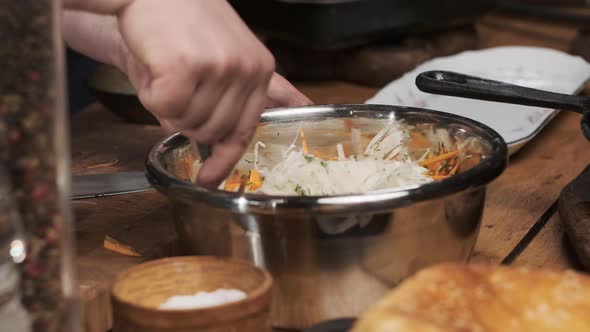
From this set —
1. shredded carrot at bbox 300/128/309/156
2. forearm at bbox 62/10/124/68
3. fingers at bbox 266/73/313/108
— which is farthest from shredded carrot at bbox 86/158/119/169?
shredded carrot at bbox 300/128/309/156

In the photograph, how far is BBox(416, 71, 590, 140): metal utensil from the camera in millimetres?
1306

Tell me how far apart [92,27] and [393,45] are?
1.13 meters

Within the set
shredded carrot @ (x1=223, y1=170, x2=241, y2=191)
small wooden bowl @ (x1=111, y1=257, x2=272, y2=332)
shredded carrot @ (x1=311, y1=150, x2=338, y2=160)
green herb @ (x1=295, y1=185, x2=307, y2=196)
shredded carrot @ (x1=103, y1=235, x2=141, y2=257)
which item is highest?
small wooden bowl @ (x1=111, y1=257, x2=272, y2=332)

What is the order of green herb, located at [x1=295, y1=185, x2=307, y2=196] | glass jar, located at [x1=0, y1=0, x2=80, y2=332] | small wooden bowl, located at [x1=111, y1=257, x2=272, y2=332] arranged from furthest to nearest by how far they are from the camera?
1. green herb, located at [x1=295, y1=185, x2=307, y2=196]
2. small wooden bowl, located at [x1=111, y1=257, x2=272, y2=332]
3. glass jar, located at [x1=0, y1=0, x2=80, y2=332]

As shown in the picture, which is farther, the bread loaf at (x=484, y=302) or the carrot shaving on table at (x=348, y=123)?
the carrot shaving on table at (x=348, y=123)

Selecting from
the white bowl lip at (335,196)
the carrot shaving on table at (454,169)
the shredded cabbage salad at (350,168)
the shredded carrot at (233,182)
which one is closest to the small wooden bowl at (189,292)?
the white bowl lip at (335,196)

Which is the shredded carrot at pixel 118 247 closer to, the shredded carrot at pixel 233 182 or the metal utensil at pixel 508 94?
the shredded carrot at pixel 233 182

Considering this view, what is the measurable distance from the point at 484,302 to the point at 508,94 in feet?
1.94

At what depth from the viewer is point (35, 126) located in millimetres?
708

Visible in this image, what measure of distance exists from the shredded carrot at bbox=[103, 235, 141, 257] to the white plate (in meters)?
0.76

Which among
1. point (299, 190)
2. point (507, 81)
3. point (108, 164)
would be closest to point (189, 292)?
point (299, 190)

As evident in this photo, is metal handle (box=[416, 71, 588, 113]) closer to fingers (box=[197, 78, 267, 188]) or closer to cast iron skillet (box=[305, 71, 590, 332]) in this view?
cast iron skillet (box=[305, 71, 590, 332])

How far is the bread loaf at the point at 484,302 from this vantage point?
74 centimetres

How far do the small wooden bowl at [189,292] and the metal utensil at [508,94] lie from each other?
569 millimetres
